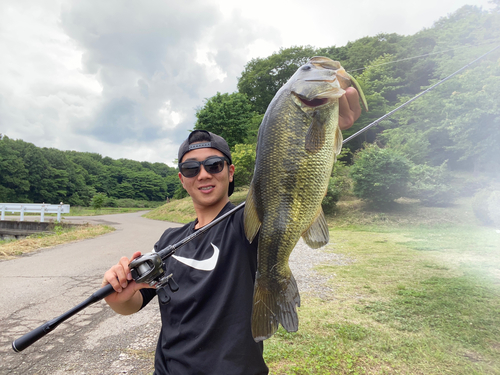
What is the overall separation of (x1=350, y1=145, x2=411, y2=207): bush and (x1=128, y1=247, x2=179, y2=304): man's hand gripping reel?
17099mm

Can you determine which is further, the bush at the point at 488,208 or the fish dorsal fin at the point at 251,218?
the bush at the point at 488,208

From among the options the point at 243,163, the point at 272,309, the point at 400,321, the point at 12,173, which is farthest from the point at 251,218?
the point at 12,173

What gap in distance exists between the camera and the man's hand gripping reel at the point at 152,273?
1.61 metres

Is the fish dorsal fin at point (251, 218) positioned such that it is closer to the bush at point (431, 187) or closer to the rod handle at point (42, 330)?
the rod handle at point (42, 330)

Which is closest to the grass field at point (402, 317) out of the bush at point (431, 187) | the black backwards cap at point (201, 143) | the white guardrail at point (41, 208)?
the black backwards cap at point (201, 143)

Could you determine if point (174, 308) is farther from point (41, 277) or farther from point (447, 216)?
point (447, 216)

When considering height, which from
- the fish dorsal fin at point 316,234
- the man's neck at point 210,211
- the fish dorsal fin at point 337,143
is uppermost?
the fish dorsal fin at point 337,143

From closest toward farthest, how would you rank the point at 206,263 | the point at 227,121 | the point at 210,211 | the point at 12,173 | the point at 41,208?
the point at 206,263, the point at 210,211, the point at 41,208, the point at 227,121, the point at 12,173

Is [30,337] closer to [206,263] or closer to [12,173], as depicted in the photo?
[206,263]

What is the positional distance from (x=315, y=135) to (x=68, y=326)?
4766 millimetres

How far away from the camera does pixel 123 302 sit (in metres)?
1.87

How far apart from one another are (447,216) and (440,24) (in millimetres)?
30222

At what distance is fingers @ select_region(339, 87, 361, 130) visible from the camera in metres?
1.52

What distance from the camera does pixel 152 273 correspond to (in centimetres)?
162
